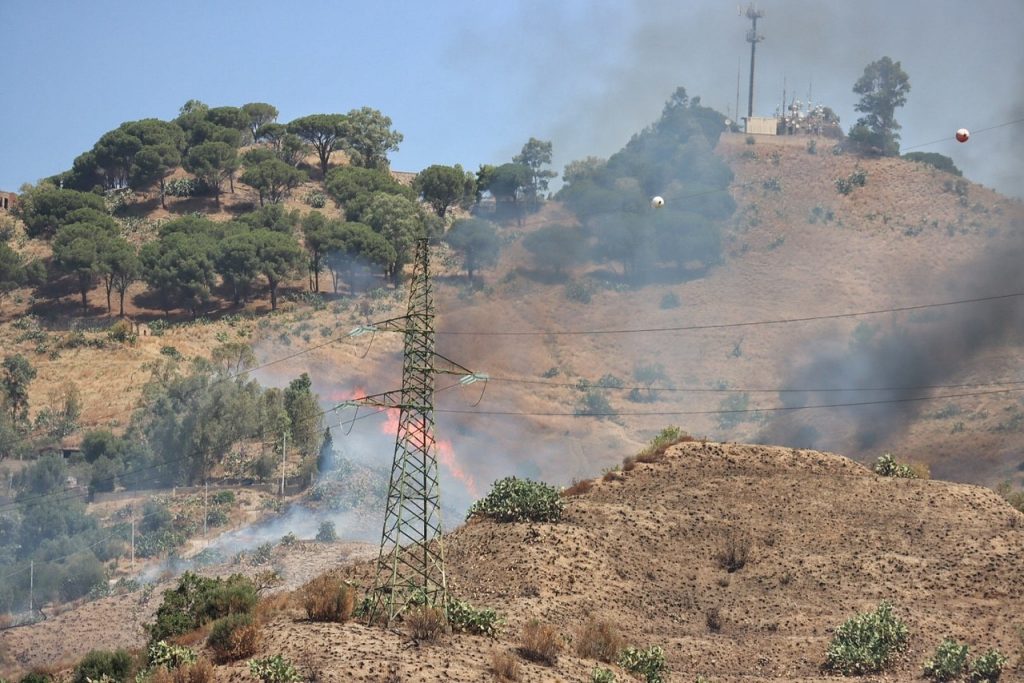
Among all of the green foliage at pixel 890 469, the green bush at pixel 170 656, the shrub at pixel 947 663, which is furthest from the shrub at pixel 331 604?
the green foliage at pixel 890 469

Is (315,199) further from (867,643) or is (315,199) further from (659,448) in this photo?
(867,643)

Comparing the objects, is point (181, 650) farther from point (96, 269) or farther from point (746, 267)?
point (746, 267)

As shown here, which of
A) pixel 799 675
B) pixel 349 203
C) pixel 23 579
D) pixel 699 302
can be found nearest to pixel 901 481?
pixel 799 675

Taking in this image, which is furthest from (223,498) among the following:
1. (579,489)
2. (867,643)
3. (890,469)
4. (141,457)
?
(867,643)

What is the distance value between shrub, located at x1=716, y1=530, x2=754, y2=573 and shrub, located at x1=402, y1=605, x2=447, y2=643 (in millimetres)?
13387

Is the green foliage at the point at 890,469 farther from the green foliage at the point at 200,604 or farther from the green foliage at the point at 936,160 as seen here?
the green foliage at the point at 936,160

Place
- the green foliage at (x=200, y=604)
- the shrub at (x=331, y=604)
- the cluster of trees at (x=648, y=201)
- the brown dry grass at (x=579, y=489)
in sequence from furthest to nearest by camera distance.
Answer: the cluster of trees at (x=648, y=201) < the brown dry grass at (x=579, y=489) < the green foliage at (x=200, y=604) < the shrub at (x=331, y=604)

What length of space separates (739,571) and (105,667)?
1967cm

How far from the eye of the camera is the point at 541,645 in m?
39.4

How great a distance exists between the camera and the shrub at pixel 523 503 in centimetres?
5084

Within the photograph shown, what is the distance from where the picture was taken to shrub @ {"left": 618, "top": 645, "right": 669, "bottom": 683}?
4109cm

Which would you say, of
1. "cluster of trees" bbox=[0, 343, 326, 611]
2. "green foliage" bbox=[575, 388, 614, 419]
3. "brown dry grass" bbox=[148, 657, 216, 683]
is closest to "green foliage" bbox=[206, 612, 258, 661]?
"brown dry grass" bbox=[148, 657, 216, 683]

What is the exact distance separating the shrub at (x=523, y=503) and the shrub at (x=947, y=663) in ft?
45.1

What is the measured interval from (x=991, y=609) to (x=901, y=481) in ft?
29.3
